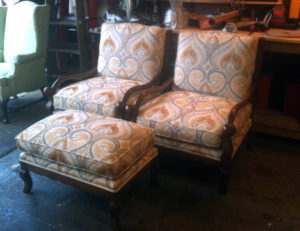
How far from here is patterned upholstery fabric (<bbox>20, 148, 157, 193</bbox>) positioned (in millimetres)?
1451

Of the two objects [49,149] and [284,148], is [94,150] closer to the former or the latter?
[49,149]

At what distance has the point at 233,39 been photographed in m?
1.95

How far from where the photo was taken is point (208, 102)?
76.0 inches

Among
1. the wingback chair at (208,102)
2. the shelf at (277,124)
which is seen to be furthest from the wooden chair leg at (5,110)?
the shelf at (277,124)

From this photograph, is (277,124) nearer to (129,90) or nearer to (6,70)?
(129,90)

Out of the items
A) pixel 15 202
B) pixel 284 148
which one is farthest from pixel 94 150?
pixel 284 148

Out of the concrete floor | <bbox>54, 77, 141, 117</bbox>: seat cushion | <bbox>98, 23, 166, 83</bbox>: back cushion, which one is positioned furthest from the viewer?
<bbox>98, 23, 166, 83</bbox>: back cushion

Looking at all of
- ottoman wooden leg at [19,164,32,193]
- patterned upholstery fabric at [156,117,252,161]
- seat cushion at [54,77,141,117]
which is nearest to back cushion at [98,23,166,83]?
seat cushion at [54,77,141,117]

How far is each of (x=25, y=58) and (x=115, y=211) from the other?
178 cm

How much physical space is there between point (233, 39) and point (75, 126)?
3.62 feet

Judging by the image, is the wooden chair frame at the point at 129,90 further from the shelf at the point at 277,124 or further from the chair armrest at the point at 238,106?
the shelf at the point at 277,124

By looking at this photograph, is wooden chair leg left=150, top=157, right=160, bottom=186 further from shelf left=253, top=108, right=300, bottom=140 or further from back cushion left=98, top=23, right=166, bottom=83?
shelf left=253, top=108, right=300, bottom=140

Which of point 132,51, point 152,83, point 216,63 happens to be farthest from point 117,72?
point 216,63

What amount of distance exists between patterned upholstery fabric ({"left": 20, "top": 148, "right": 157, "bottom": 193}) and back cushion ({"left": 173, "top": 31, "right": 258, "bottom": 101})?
0.63m
